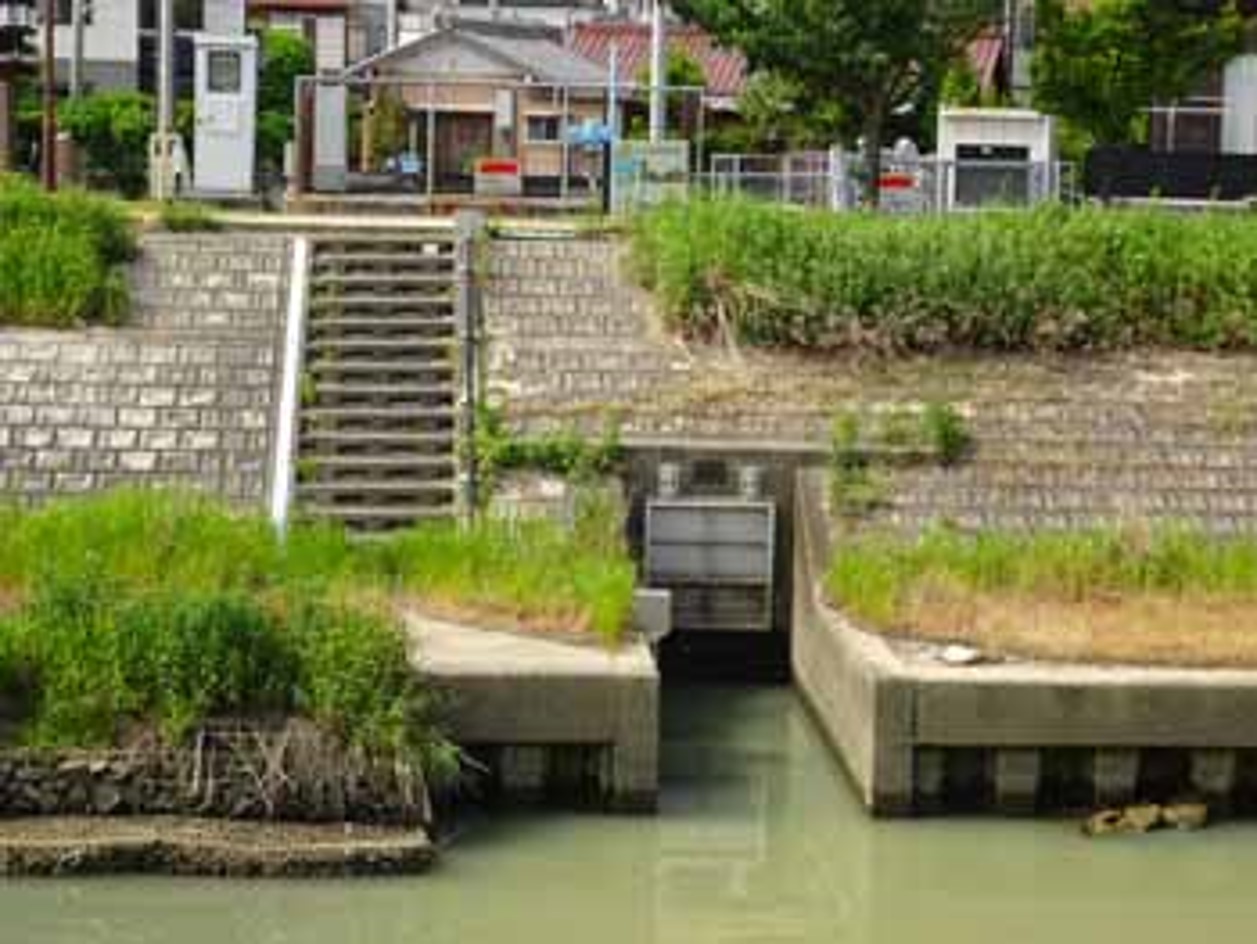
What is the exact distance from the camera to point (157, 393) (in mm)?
19375

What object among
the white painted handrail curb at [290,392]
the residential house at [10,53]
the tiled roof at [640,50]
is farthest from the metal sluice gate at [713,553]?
the tiled roof at [640,50]

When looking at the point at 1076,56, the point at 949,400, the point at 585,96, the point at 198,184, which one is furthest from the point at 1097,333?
the point at 585,96

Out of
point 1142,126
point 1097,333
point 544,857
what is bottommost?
point 544,857

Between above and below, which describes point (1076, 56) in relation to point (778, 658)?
above

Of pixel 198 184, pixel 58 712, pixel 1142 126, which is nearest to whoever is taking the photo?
pixel 58 712

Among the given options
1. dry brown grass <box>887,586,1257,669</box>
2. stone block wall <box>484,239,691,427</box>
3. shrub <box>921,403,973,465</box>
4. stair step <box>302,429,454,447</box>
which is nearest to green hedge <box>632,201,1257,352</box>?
stone block wall <box>484,239,691,427</box>

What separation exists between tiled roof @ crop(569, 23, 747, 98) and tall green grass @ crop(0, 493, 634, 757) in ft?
127

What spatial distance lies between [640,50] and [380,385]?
40.5 m

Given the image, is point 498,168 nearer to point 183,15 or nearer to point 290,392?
point 290,392

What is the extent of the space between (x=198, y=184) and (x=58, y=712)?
1940 centimetres

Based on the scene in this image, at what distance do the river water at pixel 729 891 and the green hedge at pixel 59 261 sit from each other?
7.42 m

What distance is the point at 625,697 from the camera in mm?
14125

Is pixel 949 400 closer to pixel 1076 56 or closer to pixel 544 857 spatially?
pixel 544 857

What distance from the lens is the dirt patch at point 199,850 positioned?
12844 mm
